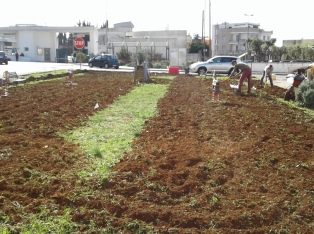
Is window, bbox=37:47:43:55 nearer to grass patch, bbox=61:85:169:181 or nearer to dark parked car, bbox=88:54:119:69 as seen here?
dark parked car, bbox=88:54:119:69

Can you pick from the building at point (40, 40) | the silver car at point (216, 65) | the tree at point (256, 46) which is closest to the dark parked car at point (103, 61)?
the silver car at point (216, 65)

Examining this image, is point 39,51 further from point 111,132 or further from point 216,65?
point 111,132

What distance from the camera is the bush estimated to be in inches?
606

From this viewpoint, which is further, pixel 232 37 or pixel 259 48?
pixel 232 37

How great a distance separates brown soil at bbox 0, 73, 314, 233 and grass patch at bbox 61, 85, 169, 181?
0.25 meters

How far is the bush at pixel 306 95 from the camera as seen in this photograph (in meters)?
15.4

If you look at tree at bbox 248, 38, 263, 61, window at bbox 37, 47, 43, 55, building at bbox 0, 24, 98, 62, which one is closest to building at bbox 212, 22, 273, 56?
tree at bbox 248, 38, 263, 61

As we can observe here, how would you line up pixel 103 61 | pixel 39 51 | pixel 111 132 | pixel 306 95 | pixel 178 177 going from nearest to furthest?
pixel 178 177 → pixel 111 132 → pixel 306 95 → pixel 103 61 → pixel 39 51

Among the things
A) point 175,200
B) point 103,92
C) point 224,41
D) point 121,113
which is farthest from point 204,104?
point 224,41

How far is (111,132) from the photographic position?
10094 millimetres

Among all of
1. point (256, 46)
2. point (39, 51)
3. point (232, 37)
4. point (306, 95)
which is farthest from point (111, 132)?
point (232, 37)

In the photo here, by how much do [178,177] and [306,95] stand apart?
33.4 ft

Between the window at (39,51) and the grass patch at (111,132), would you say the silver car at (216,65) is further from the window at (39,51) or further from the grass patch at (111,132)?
the window at (39,51)

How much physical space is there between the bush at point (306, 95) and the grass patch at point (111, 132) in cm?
540
